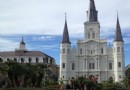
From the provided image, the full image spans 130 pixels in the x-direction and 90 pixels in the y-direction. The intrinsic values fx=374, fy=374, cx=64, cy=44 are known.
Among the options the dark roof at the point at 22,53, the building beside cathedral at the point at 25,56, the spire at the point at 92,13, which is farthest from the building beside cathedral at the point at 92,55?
the dark roof at the point at 22,53

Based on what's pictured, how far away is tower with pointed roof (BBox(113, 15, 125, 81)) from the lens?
121 metres

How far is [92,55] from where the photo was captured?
12662 centimetres

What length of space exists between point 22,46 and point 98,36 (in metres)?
31.5

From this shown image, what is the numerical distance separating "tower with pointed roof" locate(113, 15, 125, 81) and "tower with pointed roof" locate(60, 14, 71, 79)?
1599 cm

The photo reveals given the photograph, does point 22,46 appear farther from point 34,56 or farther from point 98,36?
point 98,36

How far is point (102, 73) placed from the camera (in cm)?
12431

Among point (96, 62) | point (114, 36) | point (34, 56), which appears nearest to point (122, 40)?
point (114, 36)

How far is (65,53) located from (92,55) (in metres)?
9.21

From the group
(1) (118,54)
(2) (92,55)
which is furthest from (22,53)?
(1) (118,54)

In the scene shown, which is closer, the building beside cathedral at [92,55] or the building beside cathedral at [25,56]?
the building beside cathedral at [92,55]

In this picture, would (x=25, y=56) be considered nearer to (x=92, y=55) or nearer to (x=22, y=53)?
(x=22, y=53)

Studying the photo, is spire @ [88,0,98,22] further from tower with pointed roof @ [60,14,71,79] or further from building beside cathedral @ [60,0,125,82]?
tower with pointed roof @ [60,14,71,79]

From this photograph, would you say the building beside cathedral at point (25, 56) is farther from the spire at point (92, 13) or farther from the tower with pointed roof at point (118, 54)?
the tower with pointed roof at point (118, 54)

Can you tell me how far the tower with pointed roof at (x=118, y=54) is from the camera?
4761 inches
